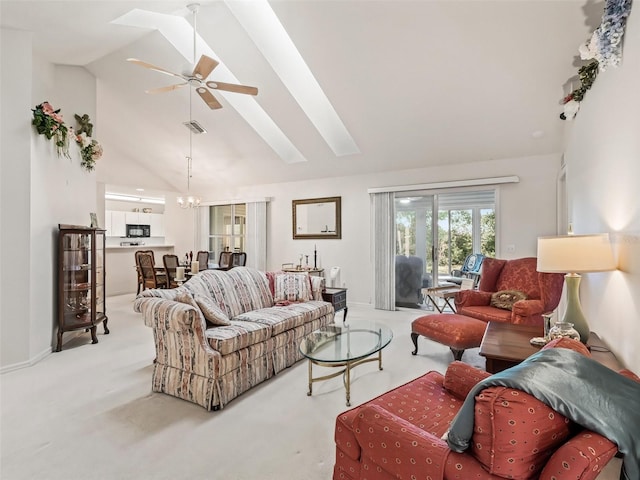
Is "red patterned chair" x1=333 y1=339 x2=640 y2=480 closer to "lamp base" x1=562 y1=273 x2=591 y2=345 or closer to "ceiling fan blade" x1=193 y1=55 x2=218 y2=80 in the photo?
"lamp base" x1=562 y1=273 x2=591 y2=345

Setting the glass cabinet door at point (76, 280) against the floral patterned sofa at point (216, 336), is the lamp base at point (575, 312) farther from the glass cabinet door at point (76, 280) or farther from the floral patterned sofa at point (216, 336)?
the glass cabinet door at point (76, 280)

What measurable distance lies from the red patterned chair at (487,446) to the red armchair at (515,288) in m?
2.11

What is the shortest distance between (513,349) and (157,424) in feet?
8.03

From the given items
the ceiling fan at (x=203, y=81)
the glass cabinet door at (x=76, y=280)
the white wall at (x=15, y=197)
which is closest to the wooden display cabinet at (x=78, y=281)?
the glass cabinet door at (x=76, y=280)

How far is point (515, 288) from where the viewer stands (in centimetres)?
392

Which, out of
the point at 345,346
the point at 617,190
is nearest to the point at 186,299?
the point at 345,346

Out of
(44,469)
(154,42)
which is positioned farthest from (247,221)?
(44,469)

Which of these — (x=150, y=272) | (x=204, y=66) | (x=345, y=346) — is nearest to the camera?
(x=345, y=346)

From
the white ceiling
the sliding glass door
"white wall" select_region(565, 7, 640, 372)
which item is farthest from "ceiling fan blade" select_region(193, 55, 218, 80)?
the sliding glass door

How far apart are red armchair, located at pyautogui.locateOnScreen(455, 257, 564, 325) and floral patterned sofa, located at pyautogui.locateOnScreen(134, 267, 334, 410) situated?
1818mm

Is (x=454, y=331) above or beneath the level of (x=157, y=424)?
above

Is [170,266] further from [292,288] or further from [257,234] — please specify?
[292,288]

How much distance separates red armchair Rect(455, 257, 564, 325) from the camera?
326cm

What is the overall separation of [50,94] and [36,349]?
3195 millimetres
